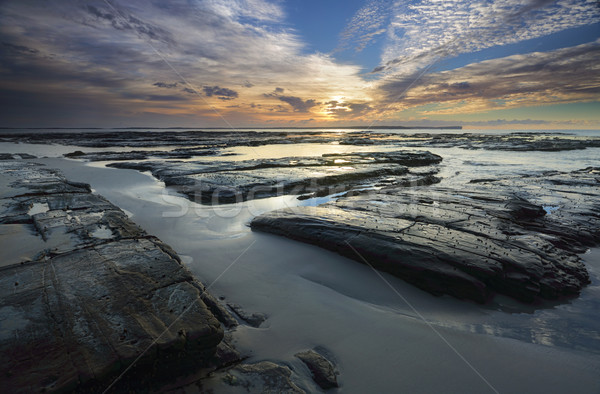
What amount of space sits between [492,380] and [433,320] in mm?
618

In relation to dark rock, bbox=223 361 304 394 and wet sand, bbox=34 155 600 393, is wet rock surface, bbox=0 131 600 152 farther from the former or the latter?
dark rock, bbox=223 361 304 394

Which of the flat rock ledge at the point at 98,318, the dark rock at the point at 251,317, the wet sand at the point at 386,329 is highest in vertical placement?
the flat rock ledge at the point at 98,318

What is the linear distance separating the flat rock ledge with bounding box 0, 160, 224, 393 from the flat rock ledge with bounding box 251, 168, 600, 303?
2.08m

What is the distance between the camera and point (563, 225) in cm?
445

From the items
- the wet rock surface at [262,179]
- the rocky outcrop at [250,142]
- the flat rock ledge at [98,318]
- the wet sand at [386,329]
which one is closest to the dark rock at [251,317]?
the wet sand at [386,329]

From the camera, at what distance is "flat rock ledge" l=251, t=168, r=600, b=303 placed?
2.83 m

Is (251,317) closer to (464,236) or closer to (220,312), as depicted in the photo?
(220,312)

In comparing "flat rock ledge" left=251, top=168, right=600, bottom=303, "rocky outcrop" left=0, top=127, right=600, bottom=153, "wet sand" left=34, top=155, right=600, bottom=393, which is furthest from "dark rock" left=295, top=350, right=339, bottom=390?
"rocky outcrop" left=0, top=127, right=600, bottom=153

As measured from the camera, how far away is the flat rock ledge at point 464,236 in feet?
9.30

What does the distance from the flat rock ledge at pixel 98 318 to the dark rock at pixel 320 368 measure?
648 millimetres

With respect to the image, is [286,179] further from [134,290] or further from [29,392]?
[29,392]

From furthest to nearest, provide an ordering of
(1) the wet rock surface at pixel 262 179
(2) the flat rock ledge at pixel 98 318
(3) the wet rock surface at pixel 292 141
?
(3) the wet rock surface at pixel 292 141, (1) the wet rock surface at pixel 262 179, (2) the flat rock ledge at pixel 98 318

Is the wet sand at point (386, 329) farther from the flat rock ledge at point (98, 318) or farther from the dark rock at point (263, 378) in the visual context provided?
the flat rock ledge at point (98, 318)

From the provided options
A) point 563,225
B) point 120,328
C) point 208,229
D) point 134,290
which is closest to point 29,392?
point 120,328
